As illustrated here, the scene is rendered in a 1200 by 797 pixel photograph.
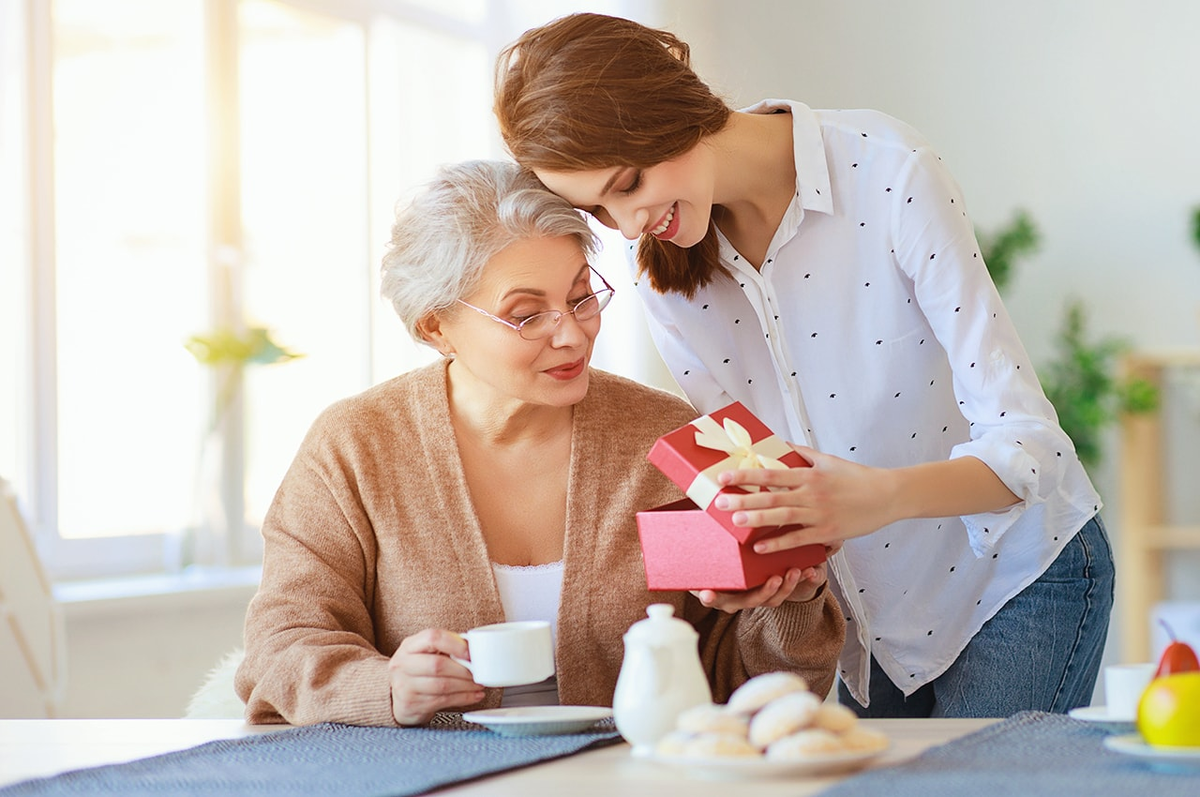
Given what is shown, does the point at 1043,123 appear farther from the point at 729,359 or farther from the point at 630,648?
the point at 630,648

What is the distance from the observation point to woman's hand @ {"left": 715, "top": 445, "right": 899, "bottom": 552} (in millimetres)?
1213

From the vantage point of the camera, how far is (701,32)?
13.3ft

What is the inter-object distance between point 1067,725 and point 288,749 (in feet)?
2.32

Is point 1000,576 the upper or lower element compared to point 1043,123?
lower

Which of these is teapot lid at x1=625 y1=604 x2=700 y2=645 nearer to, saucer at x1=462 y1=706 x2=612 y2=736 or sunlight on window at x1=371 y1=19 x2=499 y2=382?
saucer at x1=462 y1=706 x2=612 y2=736

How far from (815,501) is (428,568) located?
1.69ft

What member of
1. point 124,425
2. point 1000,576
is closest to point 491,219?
point 1000,576

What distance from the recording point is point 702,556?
1272mm

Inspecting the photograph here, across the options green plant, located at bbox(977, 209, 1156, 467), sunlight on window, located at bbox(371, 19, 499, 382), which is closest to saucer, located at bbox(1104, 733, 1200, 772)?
sunlight on window, located at bbox(371, 19, 499, 382)

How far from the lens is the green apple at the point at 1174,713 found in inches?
39.2

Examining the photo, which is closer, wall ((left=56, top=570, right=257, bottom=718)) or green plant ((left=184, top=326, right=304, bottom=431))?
wall ((left=56, top=570, right=257, bottom=718))

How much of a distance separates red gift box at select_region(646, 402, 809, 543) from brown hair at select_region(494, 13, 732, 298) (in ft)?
1.12

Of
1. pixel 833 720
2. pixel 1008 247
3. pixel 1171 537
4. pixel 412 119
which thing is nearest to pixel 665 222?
pixel 833 720

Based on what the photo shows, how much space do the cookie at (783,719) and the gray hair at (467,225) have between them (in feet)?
2.39
